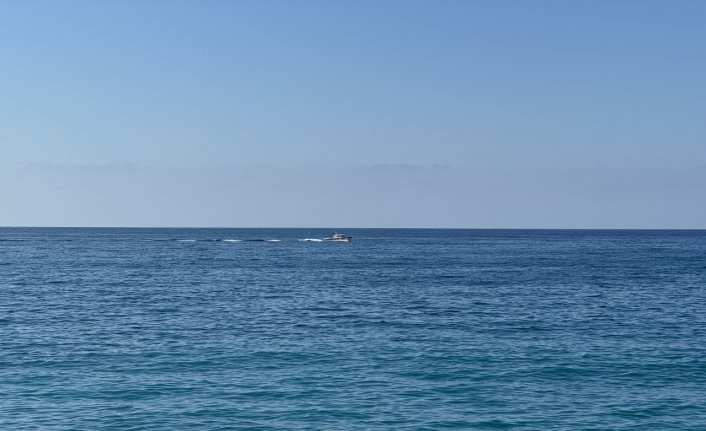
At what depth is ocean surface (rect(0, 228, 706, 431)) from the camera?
35031 mm

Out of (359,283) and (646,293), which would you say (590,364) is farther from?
Result: (359,283)

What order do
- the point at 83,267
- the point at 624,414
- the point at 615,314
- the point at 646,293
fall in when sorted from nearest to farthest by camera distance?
the point at 624,414, the point at 615,314, the point at 646,293, the point at 83,267

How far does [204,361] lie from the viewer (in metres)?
45.7

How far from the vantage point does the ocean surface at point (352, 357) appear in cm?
3503

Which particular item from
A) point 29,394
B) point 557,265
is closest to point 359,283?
point 557,265

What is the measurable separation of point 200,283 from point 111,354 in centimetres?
5075

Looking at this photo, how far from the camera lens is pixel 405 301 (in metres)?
77.4

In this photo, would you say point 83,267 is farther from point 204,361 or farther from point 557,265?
point 204,361

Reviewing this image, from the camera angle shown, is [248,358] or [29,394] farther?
[248,358]

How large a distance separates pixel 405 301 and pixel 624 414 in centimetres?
4253

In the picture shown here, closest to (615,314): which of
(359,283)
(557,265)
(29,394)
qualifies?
(359,283)

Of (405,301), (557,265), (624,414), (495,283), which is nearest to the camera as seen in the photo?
(624,414)

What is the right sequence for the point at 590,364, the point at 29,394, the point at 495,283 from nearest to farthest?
1. the point at 29,394
2. the point at 590,364
3. the point at 495,283

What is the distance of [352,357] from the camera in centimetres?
4712
